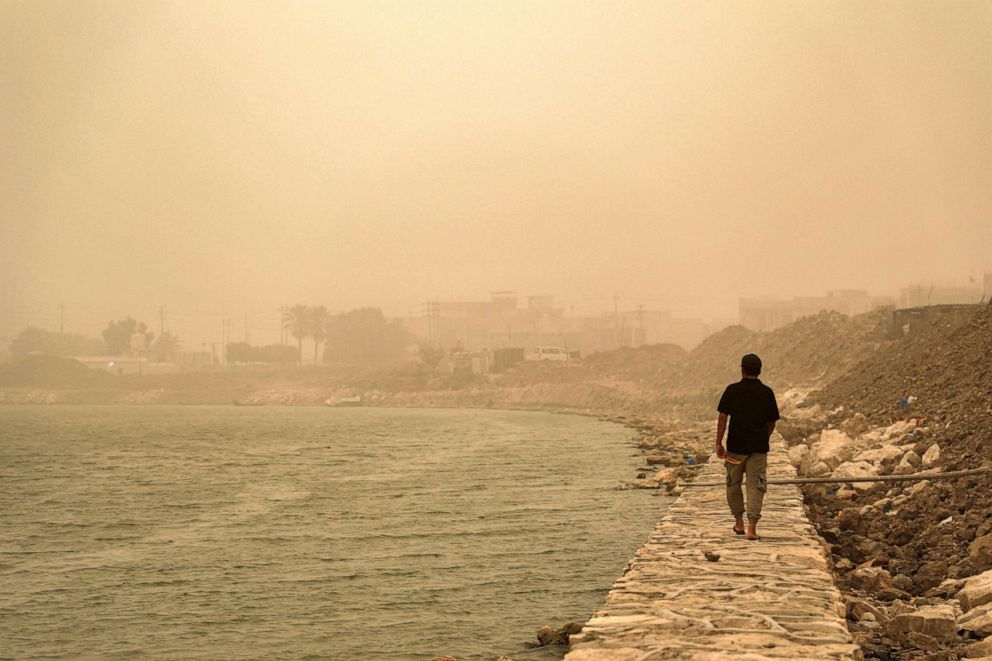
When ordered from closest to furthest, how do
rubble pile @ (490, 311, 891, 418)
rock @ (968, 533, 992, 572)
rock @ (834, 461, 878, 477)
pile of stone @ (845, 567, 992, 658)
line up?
1. pile of stone @ (845, 567, 992, 658)
2. rock @ (968, 533, 992, 572)
3. rock @ (834, 461, 878, 477)
4. rubble pile @ (490, 311, 891, 418)

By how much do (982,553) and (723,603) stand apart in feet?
16.5

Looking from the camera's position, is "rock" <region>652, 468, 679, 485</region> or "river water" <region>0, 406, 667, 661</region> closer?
"river water" <region>0, 406, 667, 661</region>

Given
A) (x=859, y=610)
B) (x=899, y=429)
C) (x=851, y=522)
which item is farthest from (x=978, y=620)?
Answer: (x=899, y=429)

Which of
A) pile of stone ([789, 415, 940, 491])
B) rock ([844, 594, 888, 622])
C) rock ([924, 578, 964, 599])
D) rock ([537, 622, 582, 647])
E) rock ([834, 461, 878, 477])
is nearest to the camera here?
rock ([844, 594, 888, 622])

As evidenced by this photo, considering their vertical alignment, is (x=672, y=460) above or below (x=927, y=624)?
below

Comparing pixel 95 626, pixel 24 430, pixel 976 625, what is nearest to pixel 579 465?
pixel 95 626

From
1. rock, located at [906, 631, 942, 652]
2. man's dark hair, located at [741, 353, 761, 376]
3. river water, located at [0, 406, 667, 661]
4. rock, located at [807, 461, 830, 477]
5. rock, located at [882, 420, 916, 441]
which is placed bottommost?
river water, located at [0, 406, 667, 661]

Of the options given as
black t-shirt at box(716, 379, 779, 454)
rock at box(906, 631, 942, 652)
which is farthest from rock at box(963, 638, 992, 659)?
black t-shirt at box(716, 379, 779, 454)

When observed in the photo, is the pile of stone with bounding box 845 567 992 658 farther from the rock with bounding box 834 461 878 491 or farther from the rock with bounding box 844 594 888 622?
the rock with bounding box 834 461 878 491

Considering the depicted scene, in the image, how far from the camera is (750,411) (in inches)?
423

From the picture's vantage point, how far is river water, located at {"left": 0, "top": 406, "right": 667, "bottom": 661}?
13.8 metres

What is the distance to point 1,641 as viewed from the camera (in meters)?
14.1

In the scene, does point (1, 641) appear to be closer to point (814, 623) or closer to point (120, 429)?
point (814, 623)

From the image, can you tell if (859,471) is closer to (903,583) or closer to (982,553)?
(903,583)
